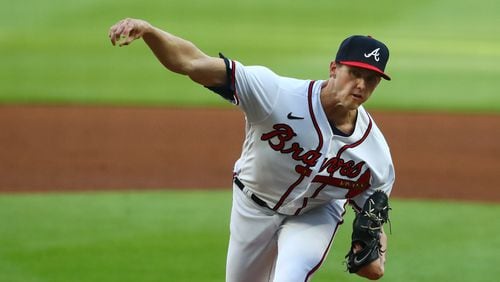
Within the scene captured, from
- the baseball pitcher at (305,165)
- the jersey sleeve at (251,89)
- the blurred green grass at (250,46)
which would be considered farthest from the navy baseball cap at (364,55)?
the blurred green grass at (250,46)

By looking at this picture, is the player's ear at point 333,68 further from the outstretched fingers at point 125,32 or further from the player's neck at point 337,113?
the outstretched fingers at point 125,32

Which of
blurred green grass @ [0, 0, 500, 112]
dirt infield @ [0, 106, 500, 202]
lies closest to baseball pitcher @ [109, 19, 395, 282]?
dirt infield @ [0, 106, 500, 202]

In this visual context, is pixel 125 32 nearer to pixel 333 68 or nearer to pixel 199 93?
pixel 333 68

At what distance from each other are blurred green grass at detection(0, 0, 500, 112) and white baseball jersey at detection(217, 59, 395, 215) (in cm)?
1005

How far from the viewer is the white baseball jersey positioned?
4996 mm

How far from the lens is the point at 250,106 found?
494 centimetres

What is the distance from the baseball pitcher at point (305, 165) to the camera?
494 cm

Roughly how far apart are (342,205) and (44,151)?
7170 mm

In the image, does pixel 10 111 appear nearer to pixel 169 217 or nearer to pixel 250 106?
pixel 169 217

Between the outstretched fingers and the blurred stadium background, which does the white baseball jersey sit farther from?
the blurred stadium background

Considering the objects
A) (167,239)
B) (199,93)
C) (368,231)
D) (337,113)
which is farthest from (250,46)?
(368,231)

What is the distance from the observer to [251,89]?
4863 millimetres

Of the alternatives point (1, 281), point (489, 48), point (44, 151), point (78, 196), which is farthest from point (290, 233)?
point (489, 48)

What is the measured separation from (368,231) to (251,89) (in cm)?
97
